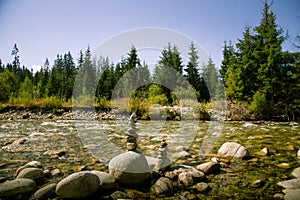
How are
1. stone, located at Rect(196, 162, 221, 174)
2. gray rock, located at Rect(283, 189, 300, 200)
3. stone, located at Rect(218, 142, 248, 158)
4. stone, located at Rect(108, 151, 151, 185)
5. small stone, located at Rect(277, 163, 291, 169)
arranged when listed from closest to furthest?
1. gray rock, located at Rect(283, 189, 300, 200)
2. stone, located at Rect(108, 151, 151, 185)
3. stone, located at Rect(196, 162, 221, 174)
4. small stone, located at Rect(277, 163, 291, 169)
5. stone, located at Rect(218, 142, 248, 158)

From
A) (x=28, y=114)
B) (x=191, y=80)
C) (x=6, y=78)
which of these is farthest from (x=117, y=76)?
(x=28, y=114)

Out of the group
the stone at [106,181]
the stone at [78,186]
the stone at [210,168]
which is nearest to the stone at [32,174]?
the stone at [78,186]

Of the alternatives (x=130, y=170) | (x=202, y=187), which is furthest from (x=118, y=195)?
(x=202, y=187)

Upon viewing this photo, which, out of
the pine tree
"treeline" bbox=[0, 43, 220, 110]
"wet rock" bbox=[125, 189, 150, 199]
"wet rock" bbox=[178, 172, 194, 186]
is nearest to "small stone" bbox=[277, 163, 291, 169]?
"wet rock" bbox=[178, 172, 194, 186]

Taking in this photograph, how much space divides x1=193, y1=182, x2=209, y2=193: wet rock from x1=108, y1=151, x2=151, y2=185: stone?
2.19ft

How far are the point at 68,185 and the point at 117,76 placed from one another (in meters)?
27.0

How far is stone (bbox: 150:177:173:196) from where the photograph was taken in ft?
7.35

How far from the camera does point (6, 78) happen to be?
20.3 meters

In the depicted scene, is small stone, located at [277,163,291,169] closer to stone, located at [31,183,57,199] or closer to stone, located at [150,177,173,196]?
stone, located at [150,177,173,196]

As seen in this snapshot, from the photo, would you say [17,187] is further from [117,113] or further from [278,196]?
[117,113]

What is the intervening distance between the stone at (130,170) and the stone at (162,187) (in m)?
0.22

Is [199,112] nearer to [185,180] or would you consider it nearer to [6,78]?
[185,180]

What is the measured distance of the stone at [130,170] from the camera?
2443 millimetres

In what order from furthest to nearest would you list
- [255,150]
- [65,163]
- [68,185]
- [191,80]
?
1. [191,80]
2. [255,150]
3. [65,163]
4. [68,185]
